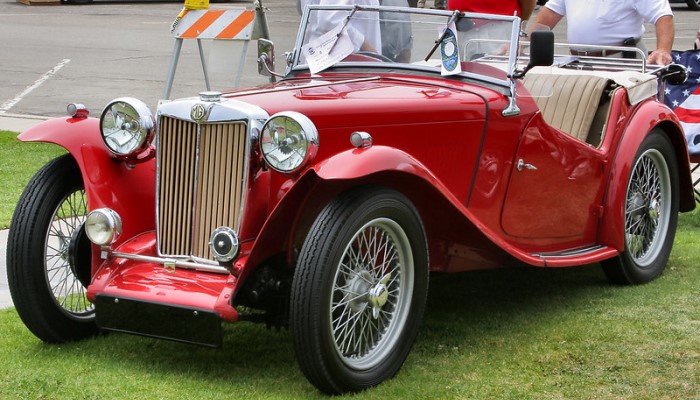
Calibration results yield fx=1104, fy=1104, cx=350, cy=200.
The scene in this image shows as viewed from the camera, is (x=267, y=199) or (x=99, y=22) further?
(x=99, y=22)

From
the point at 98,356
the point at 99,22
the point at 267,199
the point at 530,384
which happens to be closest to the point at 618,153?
the point at 530,384

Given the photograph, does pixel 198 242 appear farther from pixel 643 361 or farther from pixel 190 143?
pixel 643 361

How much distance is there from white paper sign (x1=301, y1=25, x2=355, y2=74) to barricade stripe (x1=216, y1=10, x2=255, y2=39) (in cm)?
268

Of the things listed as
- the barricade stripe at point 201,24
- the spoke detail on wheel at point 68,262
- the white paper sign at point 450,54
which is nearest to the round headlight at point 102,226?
the spoke detail on wheel at point 68,262

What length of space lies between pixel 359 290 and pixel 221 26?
427cm

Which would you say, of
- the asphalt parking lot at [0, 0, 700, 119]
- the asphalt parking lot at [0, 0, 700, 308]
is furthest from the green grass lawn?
the asphalt parking lot at [0, 0, 700, 119]

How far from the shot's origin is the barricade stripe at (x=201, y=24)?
8227 mm

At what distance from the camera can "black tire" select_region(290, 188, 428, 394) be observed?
4.02 meters

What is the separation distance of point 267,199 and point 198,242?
1.11ft

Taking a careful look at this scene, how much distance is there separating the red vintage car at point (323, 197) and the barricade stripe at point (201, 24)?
2770 mm

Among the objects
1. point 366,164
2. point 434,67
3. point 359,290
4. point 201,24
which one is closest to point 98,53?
point 201,24

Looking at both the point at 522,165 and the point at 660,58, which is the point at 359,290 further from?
the point at 660,58

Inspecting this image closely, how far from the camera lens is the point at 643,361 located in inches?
182

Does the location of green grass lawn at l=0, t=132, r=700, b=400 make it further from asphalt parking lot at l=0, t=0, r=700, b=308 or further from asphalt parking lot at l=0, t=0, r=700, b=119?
asphalt parking lot at l=0, t=0, r=700, b=119
